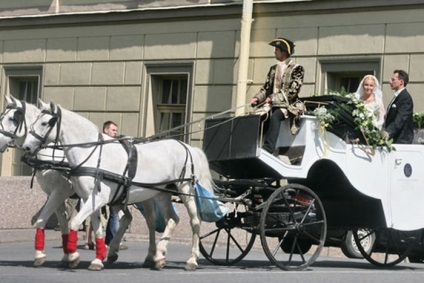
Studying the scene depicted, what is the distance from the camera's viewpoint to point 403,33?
63.9 ft

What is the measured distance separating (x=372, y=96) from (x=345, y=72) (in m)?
6.28

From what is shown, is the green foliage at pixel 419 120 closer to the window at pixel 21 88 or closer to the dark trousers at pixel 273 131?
the dark trousers at pixel 273 131

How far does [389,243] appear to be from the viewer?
14.7 meters

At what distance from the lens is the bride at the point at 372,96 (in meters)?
14.0

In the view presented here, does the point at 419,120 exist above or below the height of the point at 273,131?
above

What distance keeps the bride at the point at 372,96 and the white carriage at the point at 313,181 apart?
396mm

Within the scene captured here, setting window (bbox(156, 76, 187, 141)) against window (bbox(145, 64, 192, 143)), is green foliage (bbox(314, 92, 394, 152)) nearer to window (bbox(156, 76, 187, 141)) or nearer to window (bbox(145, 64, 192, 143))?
window (bbox(145, 64, 192, 143))

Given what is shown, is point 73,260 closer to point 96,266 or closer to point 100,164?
point 96,266

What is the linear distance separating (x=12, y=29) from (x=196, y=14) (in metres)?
4.91

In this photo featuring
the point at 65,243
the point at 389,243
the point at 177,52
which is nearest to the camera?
the point at 65,243

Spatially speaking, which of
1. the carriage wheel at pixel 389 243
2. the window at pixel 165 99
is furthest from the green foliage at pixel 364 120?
the window at pixel 165 99

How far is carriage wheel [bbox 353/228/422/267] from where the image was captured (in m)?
14.5

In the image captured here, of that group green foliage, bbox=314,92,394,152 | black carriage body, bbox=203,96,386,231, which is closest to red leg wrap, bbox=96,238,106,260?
black carriage body, bbox=203,96,386,231

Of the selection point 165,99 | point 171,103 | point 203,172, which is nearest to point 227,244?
point 203,172
